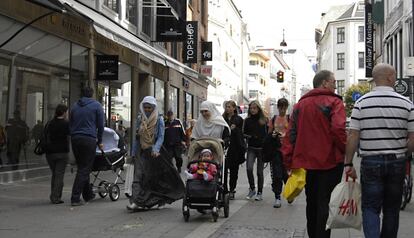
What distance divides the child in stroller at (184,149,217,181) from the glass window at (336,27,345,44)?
265 feet

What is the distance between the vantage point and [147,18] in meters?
26.2

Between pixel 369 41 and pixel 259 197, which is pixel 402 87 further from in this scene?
pixel 369 41

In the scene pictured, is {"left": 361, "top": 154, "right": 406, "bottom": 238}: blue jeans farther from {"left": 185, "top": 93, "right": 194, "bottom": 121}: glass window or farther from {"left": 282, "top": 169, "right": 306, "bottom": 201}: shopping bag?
{"left": 185, "top": 93, "right": 194, "bottom": 121}: glass window

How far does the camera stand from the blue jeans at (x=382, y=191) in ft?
17.3

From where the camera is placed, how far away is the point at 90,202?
10.2 meters

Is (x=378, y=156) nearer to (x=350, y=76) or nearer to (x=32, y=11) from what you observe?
(x=32, y=11)

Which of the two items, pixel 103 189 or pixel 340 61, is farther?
pixel 340 61

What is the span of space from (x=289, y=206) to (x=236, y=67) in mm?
56641

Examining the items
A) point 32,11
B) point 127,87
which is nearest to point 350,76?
point 127,87

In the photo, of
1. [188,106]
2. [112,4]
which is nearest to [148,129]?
[112,4]

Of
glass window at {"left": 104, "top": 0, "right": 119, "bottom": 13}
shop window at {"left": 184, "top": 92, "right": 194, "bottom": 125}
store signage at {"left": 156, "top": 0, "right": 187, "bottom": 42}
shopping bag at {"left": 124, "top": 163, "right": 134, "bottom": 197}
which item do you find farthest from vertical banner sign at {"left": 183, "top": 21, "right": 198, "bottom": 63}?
shopping bag at {"left": 124, "top": 163, "right": 134, "bottom": 197}

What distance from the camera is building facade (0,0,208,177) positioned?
12969mm

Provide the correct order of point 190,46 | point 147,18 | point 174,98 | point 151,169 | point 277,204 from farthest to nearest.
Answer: point 190,46, point 174,98, point 147,18, point 277,204, point 151,169

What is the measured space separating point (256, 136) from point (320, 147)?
4.67 m
